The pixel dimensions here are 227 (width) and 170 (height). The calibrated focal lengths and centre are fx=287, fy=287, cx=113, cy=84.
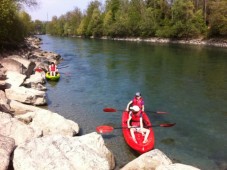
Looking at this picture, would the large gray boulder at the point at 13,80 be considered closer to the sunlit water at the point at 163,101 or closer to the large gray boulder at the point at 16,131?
the sunlit water at the point at 163,101

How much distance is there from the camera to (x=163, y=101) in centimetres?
1706

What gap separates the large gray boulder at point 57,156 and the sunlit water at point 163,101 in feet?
6.46

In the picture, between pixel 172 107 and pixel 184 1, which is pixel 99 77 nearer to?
pixel 172 107

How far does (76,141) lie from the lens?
8383mm

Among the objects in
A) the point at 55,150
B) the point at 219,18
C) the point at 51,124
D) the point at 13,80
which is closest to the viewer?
the point at 55,150

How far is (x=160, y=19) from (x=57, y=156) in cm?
7007

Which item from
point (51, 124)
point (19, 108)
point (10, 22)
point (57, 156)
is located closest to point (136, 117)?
point (51, 124)

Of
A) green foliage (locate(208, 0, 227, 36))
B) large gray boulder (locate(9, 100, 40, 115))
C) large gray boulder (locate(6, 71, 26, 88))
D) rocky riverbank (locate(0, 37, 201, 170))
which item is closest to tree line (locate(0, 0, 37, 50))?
large gray boulder (locate(6, 71, 26, 88))

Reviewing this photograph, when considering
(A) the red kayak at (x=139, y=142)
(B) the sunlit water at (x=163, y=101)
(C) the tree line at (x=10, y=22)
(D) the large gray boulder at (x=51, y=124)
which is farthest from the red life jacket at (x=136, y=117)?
(C) the tree line at (x=10, y=22)

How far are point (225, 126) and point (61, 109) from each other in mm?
8194

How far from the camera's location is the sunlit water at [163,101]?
10.9m

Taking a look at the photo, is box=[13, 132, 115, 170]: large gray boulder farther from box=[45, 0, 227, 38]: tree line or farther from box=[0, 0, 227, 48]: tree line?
box=[45, 0, 227, 38]: tree line

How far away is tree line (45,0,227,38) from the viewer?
191 feet

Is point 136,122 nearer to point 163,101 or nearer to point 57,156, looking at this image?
point 57,156
